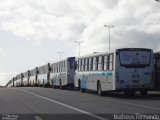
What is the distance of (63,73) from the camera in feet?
160

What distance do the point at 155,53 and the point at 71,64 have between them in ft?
52.9

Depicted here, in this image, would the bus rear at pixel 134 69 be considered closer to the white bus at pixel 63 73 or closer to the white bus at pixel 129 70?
the white bus at pixel 129 70

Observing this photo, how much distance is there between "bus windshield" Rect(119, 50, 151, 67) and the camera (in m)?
29.6

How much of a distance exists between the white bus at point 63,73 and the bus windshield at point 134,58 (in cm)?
1718

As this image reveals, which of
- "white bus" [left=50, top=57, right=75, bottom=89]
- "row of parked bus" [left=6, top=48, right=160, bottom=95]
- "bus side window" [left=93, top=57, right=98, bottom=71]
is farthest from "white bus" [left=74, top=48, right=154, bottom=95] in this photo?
"white bus" [left=50, top=57, right=75, bottom=89]

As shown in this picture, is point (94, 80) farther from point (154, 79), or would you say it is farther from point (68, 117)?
point (68, 117)

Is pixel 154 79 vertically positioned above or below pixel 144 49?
below

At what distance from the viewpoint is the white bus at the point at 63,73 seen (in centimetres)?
4684

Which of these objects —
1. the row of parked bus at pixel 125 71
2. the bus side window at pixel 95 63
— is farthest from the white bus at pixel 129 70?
the bus side window at pixel 95 63

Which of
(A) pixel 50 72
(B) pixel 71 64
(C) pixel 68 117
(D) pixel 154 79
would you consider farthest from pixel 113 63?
(A) pixel 50 72

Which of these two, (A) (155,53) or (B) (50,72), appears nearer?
(A) (155,53)

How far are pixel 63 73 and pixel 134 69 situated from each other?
19.7 m

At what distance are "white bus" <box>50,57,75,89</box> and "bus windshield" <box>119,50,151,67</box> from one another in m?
17.2

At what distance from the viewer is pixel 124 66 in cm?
2955
